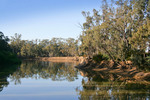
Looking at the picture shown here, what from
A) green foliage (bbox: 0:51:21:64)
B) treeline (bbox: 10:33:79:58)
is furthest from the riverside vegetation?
treeline (bbox: 10:33:79:58)

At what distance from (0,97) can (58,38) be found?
96.9 meters

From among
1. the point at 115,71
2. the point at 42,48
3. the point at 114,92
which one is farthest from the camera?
the point at 42,48

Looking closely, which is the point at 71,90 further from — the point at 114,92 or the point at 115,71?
the point at 115,71

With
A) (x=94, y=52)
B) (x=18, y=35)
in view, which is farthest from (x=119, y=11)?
(x=18, y=35)

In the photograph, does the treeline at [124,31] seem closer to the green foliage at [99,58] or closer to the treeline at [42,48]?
the green foliage at [99,58]

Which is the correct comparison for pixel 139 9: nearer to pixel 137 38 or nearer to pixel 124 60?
pixel 137 38

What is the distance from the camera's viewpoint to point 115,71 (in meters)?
27.4

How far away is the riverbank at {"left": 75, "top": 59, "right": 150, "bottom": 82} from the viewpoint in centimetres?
2058

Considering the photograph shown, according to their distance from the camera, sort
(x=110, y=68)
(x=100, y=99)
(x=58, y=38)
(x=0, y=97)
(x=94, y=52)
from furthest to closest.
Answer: (x=58, y=38) → (x=94, y=52) → (x=110, y=68) → (x=0, y=97) → (x=100, y=99)

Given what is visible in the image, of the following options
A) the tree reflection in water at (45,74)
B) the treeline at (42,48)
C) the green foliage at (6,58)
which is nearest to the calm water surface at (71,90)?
the tree reflection in water at (45,74)

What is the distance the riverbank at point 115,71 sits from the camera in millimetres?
20575

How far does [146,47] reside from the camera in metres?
20.9

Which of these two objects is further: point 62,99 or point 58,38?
point 58,38

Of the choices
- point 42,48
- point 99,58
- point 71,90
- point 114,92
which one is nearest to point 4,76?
point 71,90
